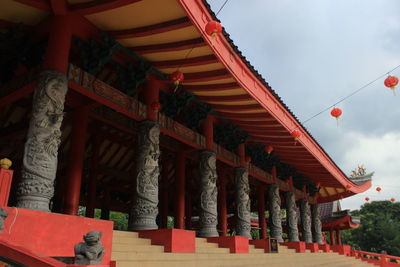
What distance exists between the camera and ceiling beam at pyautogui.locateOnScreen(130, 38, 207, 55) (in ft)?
17.0

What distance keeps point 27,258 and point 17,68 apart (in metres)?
4.88

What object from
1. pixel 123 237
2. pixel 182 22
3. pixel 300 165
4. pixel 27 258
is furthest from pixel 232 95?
pixel 300 165

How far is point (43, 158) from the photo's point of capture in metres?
4.30

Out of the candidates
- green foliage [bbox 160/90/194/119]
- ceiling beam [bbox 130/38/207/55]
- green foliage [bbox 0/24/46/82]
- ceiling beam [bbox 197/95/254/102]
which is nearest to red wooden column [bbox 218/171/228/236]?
ceiling beam [bbox 197/95/254/102]

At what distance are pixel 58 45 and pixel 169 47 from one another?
1.69 meters

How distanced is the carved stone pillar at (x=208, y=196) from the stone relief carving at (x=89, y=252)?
5497mm

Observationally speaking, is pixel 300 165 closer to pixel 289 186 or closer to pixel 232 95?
pixel 289 186

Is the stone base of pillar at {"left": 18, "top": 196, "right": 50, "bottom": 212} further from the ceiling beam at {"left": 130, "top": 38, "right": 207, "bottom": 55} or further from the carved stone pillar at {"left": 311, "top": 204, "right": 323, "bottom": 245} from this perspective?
the carved stone pillar at {"left": 311, "top": 204, "right": 323, "bottom": 245}

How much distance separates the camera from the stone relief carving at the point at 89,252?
2129 mm

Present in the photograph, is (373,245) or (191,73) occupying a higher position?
(191,73)

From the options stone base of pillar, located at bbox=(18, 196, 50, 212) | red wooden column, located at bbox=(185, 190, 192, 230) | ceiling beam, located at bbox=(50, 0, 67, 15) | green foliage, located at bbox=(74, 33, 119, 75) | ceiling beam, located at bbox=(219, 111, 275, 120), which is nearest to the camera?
stone base of pillar, located at bbox=(18, 196, 50, 212)

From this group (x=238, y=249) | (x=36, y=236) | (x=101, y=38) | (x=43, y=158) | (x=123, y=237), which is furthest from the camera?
(x=238, y=249)

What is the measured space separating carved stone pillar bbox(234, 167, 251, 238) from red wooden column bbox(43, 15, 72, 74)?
6.08 metres

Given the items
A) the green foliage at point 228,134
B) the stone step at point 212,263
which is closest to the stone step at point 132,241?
the stone step at point 212,263
